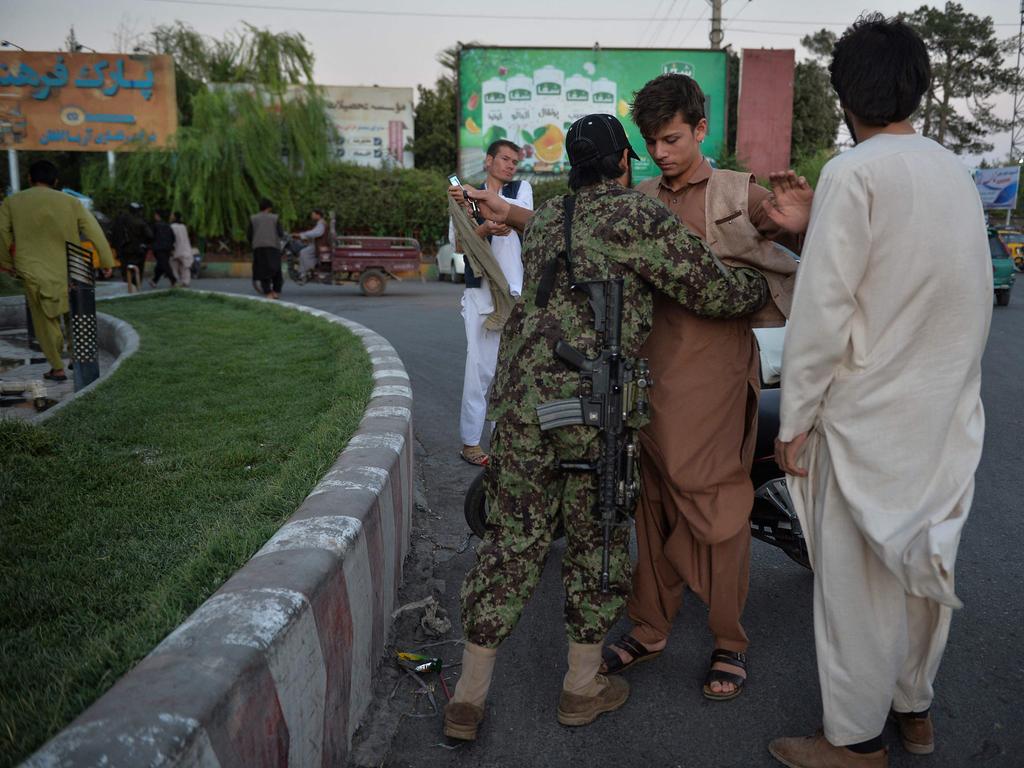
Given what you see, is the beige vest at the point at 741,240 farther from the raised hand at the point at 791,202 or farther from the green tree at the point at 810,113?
the green tree at the point at 810,113

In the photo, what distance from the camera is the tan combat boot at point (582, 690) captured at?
9.02ft

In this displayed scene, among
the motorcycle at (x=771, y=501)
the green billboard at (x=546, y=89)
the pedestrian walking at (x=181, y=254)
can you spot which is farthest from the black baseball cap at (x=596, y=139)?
the green billboard at (x=546, y=89)

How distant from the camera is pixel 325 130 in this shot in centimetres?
2888

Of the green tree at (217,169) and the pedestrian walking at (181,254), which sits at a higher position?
the green tree at (217,169)

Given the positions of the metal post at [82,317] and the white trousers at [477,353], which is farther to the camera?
the metal post at [82,317]

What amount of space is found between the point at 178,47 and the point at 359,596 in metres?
33.5

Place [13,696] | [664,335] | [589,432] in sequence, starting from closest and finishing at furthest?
[13,696]
[589,432]
[664,335]

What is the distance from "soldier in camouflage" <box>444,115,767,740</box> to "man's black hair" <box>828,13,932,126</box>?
0.58 m

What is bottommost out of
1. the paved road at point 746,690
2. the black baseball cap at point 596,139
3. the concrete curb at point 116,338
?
the paved road at point 746,690

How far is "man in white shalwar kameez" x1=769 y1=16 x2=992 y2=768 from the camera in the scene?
87.7 inches

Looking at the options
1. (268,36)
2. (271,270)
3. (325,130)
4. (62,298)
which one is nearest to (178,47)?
(268,36)

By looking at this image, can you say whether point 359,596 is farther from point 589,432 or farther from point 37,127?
point 37,127

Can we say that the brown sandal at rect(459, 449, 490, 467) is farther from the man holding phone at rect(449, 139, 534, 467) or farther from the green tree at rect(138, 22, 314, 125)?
the green tree at rect(138, 22, 314, 125)

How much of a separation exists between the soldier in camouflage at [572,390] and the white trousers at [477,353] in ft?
8.30
